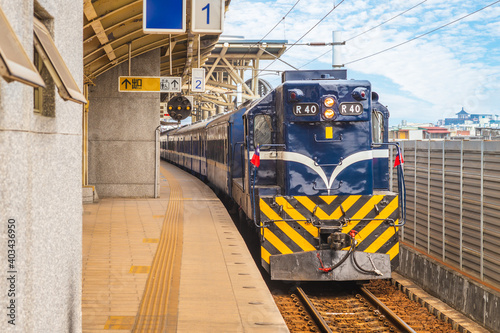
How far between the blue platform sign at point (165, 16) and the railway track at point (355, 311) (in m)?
4.69

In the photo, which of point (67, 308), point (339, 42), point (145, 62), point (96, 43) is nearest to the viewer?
point (67, 308)

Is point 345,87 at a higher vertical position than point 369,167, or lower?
higher

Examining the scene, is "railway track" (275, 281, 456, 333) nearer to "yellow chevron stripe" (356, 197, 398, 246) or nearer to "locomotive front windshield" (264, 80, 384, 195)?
"yellow chevron stripe" (356, 197, 398, 246)

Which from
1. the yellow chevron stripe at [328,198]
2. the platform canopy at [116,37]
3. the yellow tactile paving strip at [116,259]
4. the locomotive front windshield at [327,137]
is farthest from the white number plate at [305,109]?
the platform canopy at [116,37]

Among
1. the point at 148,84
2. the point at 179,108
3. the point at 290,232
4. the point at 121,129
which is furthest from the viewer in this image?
the point at 121,129

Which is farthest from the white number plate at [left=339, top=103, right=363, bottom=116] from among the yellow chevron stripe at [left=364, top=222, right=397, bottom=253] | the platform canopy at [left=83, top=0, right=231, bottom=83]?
the platform canopy at [left=83, top=0, right=231, bottom=83]

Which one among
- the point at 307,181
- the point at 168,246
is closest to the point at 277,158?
the point at 307,181

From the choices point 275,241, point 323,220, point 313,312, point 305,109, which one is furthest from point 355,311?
point 305,109

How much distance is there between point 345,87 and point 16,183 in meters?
6.53

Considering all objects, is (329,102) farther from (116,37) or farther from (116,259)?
(116,37)

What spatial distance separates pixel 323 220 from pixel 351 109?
184 cm

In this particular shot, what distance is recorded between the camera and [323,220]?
8539 mm

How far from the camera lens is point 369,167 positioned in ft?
29.2

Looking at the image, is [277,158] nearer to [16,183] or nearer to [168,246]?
[168,246]
